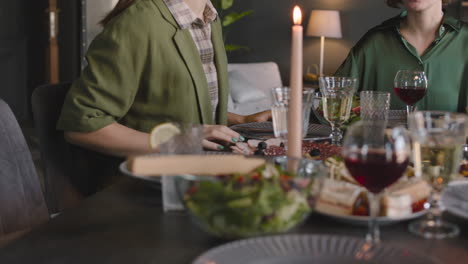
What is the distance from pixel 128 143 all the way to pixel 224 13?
503 cm

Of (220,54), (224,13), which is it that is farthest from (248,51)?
(220,54)

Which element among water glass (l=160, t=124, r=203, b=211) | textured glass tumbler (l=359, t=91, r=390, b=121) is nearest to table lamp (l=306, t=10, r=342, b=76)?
textured glass tumbler (l=359, t=91, r=390, b=121)

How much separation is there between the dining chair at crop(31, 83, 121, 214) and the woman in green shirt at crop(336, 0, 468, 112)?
1.31m

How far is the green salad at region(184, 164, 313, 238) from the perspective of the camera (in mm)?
820

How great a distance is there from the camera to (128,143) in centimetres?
163

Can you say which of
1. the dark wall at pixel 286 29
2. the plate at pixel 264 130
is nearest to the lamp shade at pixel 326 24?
the dark wall at pixel 286 29

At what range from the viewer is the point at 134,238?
2.97 feet

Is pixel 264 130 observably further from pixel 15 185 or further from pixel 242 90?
pixel 242 90

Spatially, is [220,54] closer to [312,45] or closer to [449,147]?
[449,147]

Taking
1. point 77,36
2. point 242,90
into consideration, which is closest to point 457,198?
point 242,90

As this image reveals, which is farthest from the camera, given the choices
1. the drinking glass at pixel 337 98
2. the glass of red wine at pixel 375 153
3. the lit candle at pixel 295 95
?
the drinking glass at pixel 337 98

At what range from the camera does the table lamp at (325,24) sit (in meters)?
6.11

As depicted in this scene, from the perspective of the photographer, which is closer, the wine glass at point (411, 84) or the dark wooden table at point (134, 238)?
the dark wooden table at point (134, 238)

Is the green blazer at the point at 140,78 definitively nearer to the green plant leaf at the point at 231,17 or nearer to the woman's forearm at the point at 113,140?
the woman's forearm at the point at 113,140
